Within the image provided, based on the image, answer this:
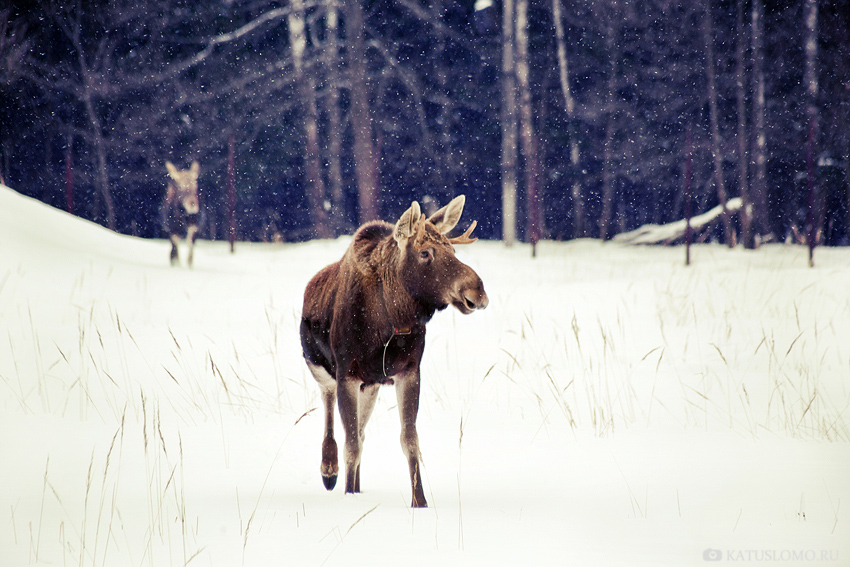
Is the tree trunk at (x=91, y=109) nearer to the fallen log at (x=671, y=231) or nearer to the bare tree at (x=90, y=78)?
the bare tree at (x=90, y=78)

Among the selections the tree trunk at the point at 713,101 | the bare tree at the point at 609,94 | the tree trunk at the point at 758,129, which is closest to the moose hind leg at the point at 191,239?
the bare tree at the point at 609,94

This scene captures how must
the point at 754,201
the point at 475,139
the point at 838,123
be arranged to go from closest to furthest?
the point at 838,123 < the point at 754,201 < the point at 475,139

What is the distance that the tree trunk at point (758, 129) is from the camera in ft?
52.3

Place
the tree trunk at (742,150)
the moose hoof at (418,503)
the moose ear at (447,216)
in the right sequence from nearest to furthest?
1. the moose hoof at (418,503)
2. the moose ear at (447,216)
3. the tree trunk at (742,150)

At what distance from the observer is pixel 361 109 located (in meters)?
13.3

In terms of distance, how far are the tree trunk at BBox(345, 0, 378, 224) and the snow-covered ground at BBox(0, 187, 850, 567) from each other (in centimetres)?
536

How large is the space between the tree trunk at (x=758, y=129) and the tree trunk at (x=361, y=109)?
29.0 ft

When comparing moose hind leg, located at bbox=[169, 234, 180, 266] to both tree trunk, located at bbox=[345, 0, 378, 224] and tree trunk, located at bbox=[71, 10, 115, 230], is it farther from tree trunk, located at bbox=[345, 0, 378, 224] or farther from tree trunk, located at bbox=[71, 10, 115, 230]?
tree trunk, located at bbox=[71, 10, 115, 230]

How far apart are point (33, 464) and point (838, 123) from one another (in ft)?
50.3

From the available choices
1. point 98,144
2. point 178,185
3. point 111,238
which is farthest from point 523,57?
point 98,144

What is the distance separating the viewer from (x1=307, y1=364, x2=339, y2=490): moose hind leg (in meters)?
3.17

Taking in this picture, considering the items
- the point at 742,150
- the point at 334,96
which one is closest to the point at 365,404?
the point at 334,96

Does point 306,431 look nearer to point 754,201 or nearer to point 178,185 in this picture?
point 178,185

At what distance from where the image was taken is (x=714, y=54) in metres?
18.2
